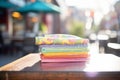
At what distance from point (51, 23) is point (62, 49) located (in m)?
17.3

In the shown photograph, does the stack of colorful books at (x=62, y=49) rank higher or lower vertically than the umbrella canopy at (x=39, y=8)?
lower

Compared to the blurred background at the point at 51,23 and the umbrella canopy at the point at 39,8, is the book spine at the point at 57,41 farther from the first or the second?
the umbrella canopy at the point at 39,8

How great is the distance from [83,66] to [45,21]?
16234mm

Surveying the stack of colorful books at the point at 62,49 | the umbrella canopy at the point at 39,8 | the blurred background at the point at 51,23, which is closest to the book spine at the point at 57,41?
the stack of colorful books at the point at 62,49

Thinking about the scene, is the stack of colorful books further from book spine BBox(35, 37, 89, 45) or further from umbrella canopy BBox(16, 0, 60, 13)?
umbrella canopy BBox(16, 0, 60, 13)

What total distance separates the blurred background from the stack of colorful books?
2.89ft

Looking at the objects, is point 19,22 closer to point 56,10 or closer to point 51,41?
point 56,10

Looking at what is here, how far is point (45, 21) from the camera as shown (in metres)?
18.0

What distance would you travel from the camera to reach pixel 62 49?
2.00m

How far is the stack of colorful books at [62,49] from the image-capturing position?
6.57 feet

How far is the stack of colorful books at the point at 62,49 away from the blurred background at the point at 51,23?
880mm

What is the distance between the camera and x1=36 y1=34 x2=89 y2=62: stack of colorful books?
2004mm

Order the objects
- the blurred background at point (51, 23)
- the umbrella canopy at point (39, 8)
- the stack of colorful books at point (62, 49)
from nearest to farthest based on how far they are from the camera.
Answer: the stack of colorful books at point (62, 49)
the blurred background at point (51, 23)
the umbrella canopy at point (39, 8)

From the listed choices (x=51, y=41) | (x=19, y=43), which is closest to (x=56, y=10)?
(x=19, y=43)
